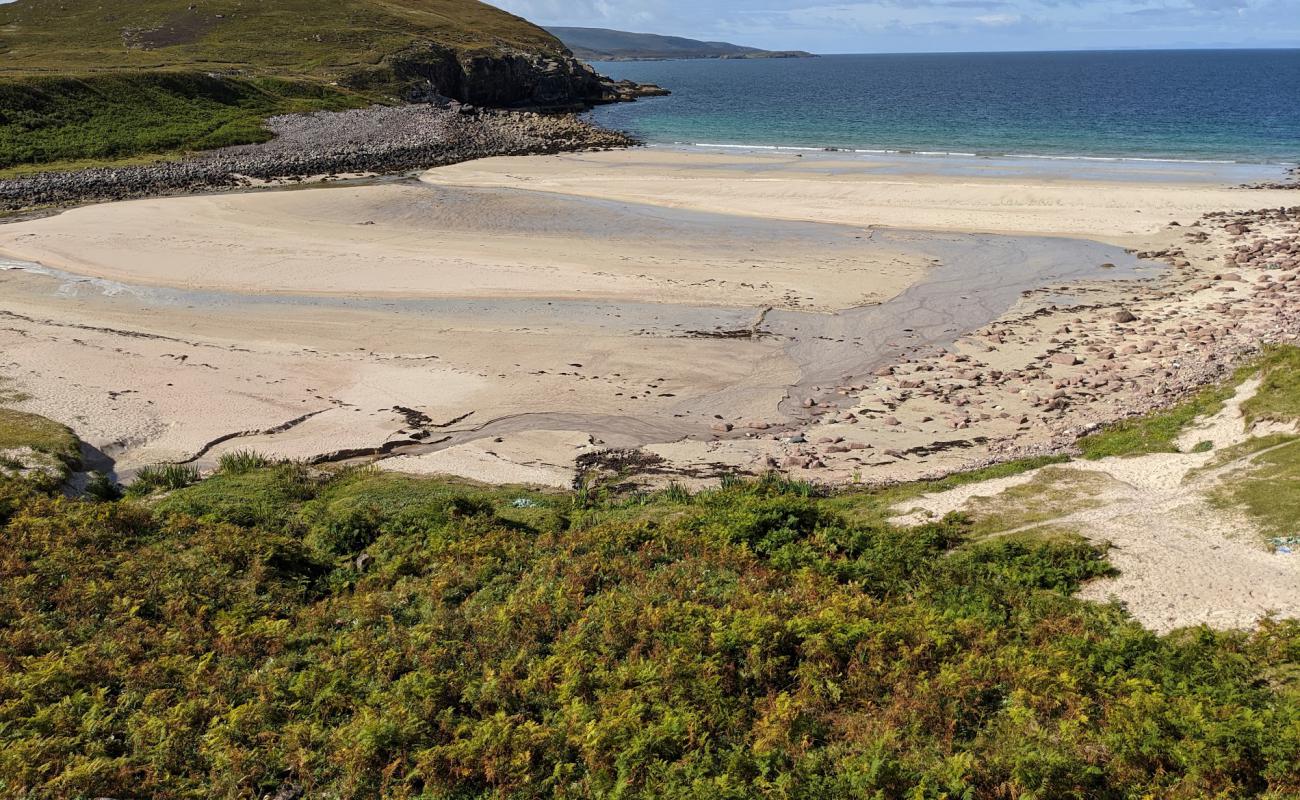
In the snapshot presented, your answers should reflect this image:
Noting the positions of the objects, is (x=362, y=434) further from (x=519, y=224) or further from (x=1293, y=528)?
(x=519, y=224)

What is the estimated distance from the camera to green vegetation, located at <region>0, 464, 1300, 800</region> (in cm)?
776

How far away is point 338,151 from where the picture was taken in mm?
64562

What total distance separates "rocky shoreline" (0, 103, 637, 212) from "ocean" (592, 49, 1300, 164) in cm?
1196

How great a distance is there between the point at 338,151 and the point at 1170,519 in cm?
6389

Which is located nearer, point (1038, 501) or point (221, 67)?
point (1038, 501)

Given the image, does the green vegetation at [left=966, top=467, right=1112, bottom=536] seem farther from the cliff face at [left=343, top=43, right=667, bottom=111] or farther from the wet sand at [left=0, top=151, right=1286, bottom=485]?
the cliff face at [left=343, top=43, right=667, bottom=111]

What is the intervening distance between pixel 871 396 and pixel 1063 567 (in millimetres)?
10361

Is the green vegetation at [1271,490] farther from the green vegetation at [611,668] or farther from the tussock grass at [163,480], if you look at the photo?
the tussock grass at [163,480]

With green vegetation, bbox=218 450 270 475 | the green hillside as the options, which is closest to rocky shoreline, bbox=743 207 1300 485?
green vegetation, bbox=218 450 270 475

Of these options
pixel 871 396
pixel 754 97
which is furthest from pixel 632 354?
pixel 754 97

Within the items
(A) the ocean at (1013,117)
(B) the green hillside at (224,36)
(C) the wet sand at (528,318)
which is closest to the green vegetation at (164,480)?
(C) the wet sand at (528,318)

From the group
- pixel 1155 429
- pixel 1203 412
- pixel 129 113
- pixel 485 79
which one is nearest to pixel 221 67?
pixel 129 113

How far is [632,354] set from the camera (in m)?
25.0

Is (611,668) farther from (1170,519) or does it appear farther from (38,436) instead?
(38,436)
